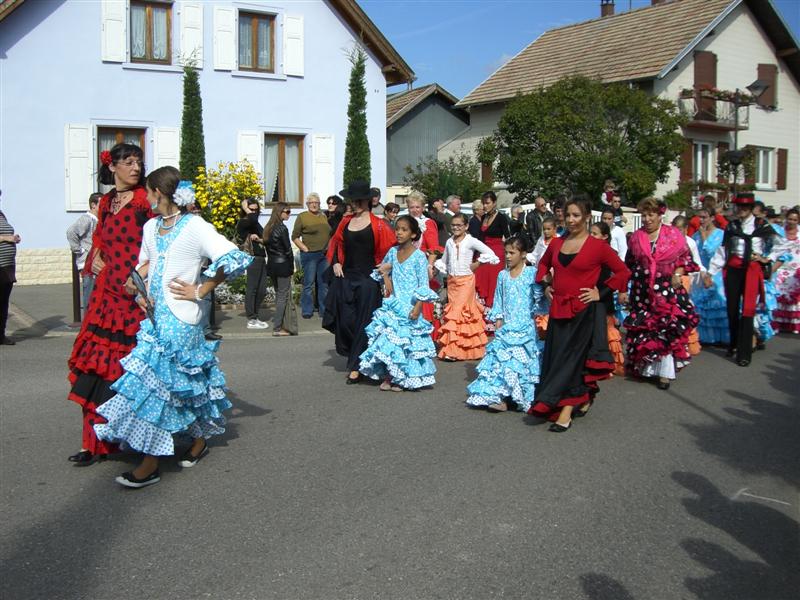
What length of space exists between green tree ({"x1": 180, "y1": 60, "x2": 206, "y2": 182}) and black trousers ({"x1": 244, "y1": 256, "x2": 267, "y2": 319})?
8703mm

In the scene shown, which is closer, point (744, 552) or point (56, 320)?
point (744, 552)

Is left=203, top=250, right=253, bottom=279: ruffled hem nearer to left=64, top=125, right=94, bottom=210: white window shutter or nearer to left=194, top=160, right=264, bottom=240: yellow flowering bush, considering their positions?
left=194, top=160, right=264, bottom=240: yellow flowering bush

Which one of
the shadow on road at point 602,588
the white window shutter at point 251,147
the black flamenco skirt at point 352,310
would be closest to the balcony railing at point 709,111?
the white window shutter at point 251,147

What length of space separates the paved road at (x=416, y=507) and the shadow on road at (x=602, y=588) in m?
0.01

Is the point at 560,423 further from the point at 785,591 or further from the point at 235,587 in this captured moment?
the point at 235,587

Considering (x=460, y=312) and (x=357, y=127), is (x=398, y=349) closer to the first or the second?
(x=460, y=312)

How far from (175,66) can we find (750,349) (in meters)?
15.7

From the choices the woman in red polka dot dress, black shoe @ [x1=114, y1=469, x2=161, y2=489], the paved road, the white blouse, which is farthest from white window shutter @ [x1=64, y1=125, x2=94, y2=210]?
black shoe @ [x1=114, y1=469, x2=161, y2=489]

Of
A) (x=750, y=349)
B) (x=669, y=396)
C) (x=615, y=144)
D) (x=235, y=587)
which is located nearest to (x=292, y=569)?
(x=235, y=587)

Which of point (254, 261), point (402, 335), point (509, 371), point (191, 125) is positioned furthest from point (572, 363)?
point (191, 125)

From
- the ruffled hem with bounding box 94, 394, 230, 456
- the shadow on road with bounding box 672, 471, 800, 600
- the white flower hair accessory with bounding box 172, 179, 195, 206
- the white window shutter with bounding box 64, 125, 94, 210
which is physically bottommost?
the shadow on road with bounding box 672, 471, 800, 600

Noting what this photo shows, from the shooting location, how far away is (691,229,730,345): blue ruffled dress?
12000 millimetres

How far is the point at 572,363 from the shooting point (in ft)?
23.9

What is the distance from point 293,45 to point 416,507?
1937 cm
